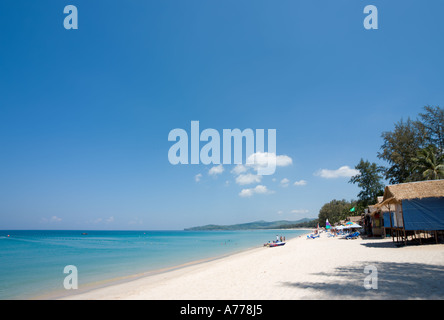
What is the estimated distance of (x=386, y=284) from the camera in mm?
7148

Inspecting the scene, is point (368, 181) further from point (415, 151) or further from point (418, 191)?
point (418, 191)

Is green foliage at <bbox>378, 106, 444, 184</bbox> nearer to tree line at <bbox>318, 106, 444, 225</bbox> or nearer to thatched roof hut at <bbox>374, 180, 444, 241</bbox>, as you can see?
tree line at <bbox>318, 106, 444, 225</bbox>

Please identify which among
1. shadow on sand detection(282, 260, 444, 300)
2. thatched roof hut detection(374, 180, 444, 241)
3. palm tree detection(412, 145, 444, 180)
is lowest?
shadow on sand detection(282, 260, 444, 300)

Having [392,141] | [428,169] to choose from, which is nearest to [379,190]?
[392,141]

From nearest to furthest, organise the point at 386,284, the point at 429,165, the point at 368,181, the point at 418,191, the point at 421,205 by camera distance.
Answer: the point at 386,284
the point at 418,191
the point at 421,205
the point at 429,165
the point at 368,181

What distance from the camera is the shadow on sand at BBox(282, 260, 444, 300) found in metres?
6.21

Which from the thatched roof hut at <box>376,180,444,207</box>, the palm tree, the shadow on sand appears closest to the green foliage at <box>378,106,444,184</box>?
the palm tree

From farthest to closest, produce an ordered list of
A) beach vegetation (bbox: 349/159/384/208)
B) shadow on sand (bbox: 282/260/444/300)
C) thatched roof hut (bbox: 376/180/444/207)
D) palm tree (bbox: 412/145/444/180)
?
beach vegetation (bbox: 349/159/384/208) < palm tree (bbox: 412/145/444/180) < thatched roof hut (bbox: 376/180/444/207) < shadow on sand (bbox: 282/260/444/300)

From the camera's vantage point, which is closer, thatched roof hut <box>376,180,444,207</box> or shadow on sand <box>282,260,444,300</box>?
shadow on sand <box>282,260,444,300</box>

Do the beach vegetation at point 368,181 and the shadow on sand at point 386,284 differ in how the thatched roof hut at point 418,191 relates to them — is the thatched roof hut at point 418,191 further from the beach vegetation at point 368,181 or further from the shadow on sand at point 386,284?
the beach vegetation at point 368,181

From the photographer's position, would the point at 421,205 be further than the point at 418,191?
Yes

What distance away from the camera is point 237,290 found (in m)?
7.72

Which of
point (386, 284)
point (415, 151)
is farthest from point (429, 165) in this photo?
point (386, 284)

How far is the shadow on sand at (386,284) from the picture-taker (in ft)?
20.4
